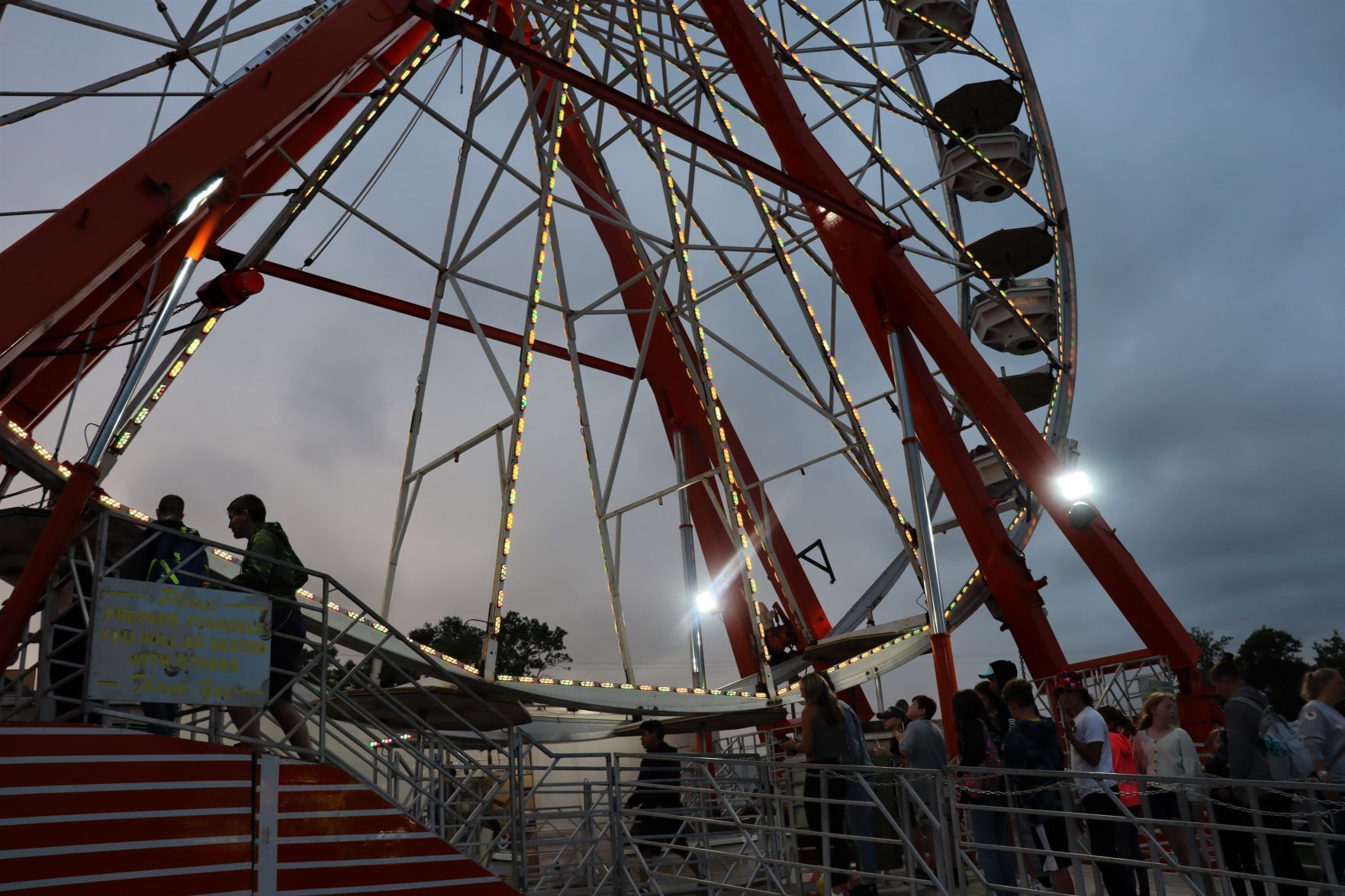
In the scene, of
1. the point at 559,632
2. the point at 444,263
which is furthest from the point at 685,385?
the point at 559,632

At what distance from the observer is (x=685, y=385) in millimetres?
16328

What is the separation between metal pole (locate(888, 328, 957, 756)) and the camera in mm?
11039

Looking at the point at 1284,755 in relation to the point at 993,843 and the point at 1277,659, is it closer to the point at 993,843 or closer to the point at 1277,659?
the point at 993,843

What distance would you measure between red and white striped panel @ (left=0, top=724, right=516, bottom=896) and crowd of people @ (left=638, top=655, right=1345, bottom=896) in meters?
2.61

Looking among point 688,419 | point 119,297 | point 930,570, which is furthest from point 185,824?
point 688,419

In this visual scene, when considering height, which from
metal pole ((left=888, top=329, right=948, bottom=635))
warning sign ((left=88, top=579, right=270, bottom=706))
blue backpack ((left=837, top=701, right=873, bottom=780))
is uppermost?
metal pole ((left=888, top=329, right=948, bottom=635))

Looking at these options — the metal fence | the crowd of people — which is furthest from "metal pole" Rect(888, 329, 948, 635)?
the crowd of people

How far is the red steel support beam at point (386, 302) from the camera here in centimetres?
1156

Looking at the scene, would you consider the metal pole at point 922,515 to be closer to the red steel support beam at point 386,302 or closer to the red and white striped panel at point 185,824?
the red steel support beam at point 386,302

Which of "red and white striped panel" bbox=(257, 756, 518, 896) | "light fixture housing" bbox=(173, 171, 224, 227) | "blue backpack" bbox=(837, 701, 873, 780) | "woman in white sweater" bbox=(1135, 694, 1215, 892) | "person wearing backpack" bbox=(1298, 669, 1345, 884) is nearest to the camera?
"person wearing backpack" bbox=(1298, 669, 1345, 884)

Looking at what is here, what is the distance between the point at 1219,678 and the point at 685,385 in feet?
36.5

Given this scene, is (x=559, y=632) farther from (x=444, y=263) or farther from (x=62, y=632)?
(x=62, y=632)

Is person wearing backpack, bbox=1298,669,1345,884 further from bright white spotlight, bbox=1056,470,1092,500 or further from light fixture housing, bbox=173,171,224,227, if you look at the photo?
light fixture housing, bbox=173,171,224,227

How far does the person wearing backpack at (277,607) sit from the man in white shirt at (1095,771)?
14.9ft
